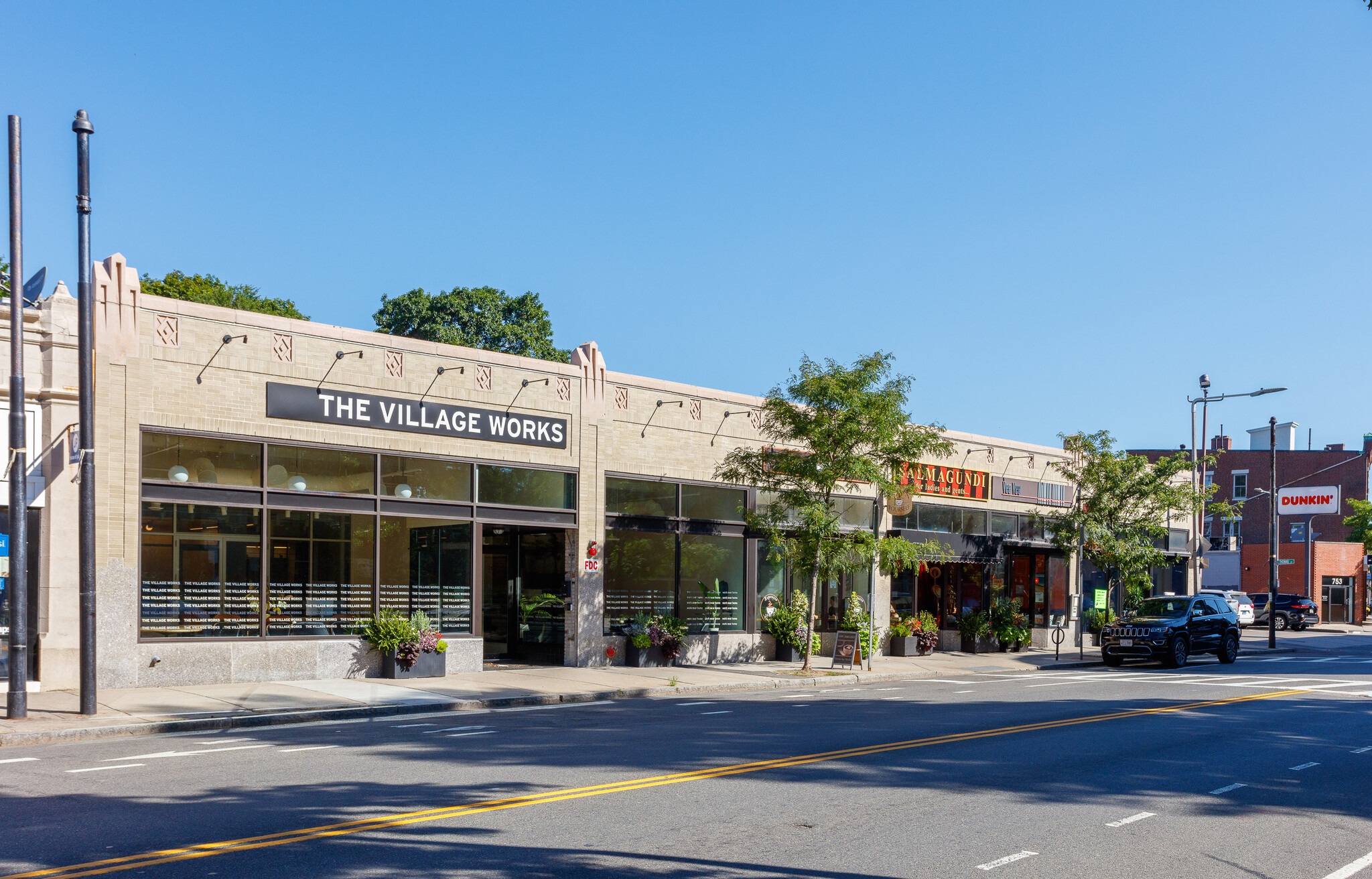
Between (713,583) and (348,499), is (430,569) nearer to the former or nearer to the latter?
(348,499)

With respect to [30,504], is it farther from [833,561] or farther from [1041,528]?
[1041,528]

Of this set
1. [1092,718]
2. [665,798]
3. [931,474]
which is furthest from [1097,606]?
[665,798]

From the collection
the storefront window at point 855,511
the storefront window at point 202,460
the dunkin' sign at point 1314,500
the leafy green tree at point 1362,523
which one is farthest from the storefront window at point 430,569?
the leafy green tree at point 1362,523

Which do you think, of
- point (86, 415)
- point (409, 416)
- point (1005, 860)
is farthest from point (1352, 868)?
point (409, 416)

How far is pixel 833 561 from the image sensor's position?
23984 millimetres

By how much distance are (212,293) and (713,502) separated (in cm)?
2967

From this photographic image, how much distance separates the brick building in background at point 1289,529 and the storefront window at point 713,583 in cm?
4195

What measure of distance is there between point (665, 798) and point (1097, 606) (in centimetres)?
2749

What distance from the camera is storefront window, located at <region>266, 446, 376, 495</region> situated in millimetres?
19844

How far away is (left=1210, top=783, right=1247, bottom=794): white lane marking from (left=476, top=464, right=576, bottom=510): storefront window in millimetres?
14631

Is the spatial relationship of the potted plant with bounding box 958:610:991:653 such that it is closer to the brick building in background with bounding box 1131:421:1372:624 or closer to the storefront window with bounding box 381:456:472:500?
the storefront window with bounding box 381:456:472:500

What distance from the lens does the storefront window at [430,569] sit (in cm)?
2125

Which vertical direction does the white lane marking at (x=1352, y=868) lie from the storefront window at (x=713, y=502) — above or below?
below

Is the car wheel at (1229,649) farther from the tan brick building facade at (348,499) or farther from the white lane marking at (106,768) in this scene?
the white lane marking at (106,768)
